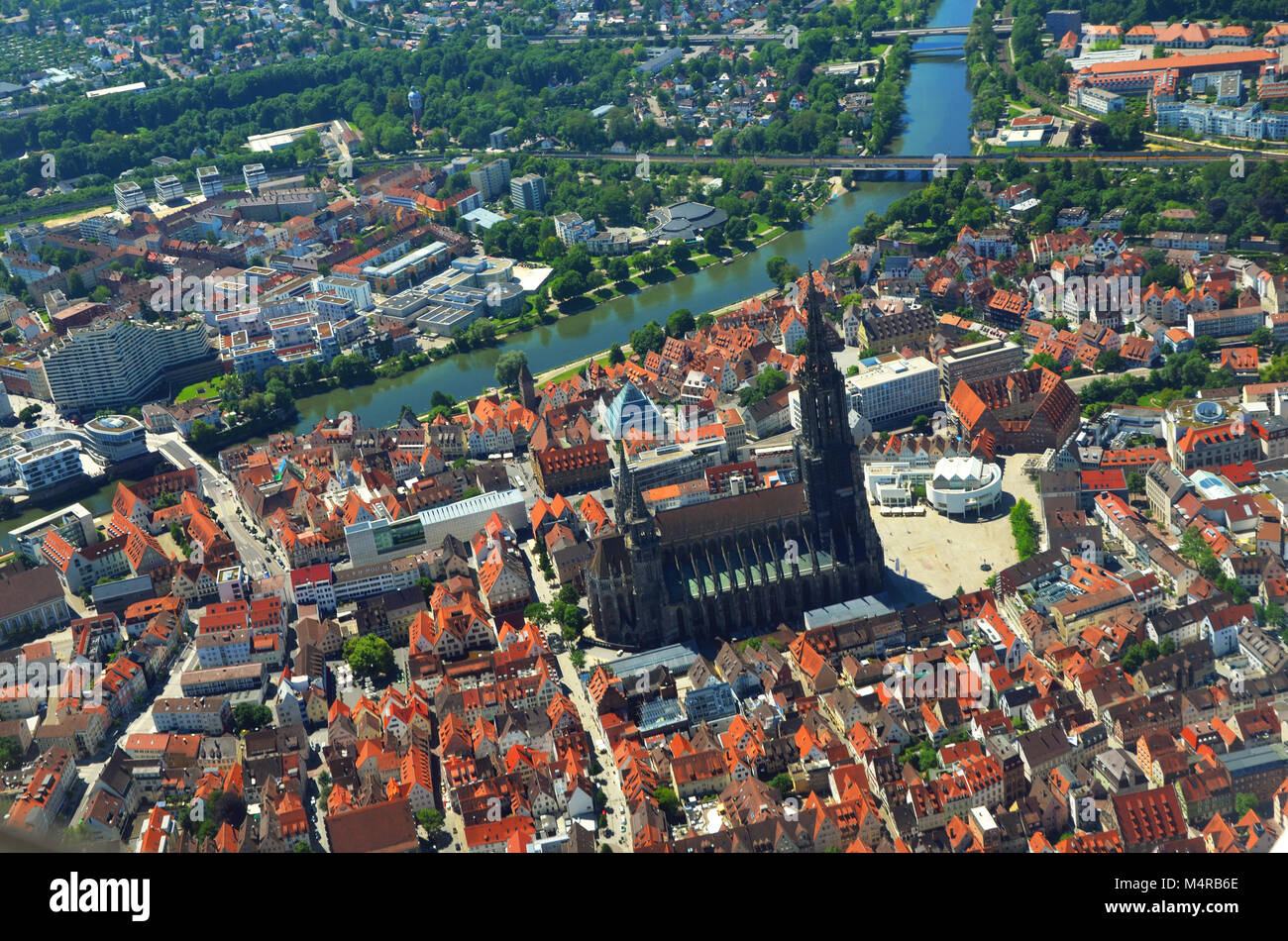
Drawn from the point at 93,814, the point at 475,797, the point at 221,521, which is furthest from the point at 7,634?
the point at 475,797

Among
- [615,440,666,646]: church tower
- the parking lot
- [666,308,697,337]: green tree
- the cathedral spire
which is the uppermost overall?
the cathedral spire

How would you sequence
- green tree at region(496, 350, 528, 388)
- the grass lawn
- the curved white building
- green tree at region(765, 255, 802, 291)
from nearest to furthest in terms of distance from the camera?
1. the curved white building
2. green tree at region(496, 350, 528, 388)
3. the grass lawn
4. green tree at region(765, 255, 802, 291)

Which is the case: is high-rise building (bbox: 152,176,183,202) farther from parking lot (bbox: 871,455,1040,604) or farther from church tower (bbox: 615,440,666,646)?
church tower (bbox: 615,440,666,646)

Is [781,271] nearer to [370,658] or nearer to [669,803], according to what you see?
[370,658]

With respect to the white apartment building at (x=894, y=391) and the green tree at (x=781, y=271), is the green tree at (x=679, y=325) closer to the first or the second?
the green tree at (x=781, y=271)

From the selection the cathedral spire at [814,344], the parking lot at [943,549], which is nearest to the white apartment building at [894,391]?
the parking lot at [943,549]

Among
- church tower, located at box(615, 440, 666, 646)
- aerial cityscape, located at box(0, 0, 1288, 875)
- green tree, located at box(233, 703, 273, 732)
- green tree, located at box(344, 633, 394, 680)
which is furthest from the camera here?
green tree, located at box(344, 633, 394, 680)

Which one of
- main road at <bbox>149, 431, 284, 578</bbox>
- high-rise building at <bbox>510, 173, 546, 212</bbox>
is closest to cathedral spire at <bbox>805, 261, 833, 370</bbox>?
main road at <bbox>149, 431, 284, 578</bbox>
